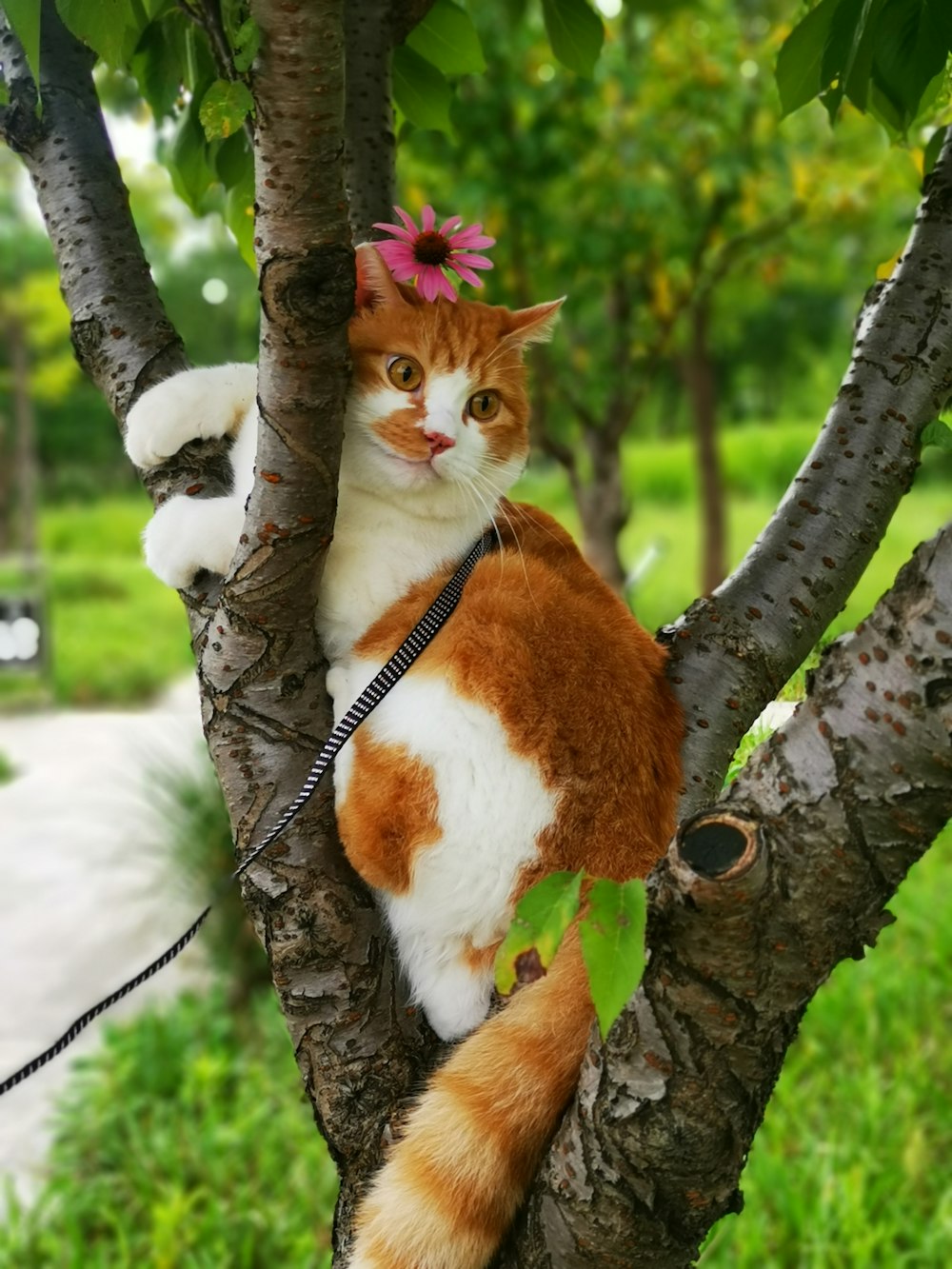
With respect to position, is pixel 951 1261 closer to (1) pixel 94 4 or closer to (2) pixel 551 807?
(2) pixel 551 807

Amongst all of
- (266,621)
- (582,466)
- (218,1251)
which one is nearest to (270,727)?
(266,621)

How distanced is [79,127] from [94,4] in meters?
0.28

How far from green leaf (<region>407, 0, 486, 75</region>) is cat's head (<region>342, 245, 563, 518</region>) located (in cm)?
27

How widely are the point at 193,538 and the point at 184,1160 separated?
202 cm

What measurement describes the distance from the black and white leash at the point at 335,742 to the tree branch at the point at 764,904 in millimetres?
327

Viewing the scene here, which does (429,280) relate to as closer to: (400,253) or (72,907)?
(400,253)

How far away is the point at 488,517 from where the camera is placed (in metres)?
1.26

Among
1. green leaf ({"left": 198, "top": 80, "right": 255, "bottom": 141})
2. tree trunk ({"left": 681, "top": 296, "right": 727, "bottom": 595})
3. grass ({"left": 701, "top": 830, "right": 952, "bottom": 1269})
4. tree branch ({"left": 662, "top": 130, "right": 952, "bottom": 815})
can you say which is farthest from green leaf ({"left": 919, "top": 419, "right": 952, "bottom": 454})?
tree trunk ({"left": 681, "top": 296, "right": 727, "bottom": 595})

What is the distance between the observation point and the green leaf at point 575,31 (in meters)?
1.23

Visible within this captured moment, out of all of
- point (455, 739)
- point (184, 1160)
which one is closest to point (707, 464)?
point (184, 1160)

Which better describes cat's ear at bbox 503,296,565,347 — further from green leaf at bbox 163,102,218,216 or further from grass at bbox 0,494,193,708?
grass at bbox 0,494,193,708

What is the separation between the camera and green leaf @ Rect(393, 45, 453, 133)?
130cm

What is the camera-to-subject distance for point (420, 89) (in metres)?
1.31

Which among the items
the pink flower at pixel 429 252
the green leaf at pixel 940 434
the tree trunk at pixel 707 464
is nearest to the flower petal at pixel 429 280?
the pink flower at pixel 429 252
